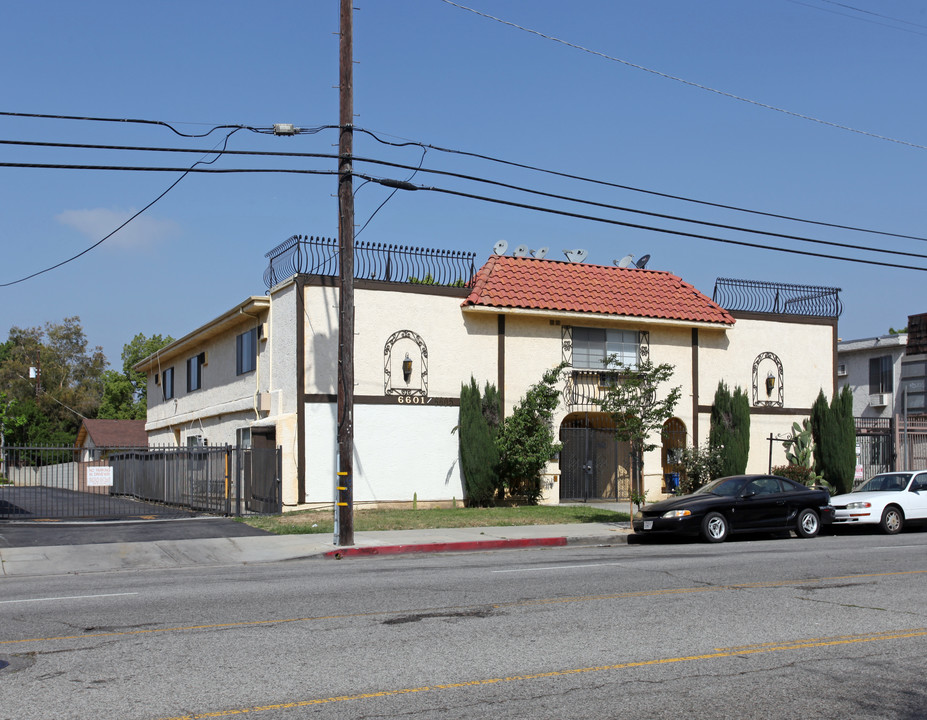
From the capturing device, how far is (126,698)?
624 cm

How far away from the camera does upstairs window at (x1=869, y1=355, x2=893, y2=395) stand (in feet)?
132

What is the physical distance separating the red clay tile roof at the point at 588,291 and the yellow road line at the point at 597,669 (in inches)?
680

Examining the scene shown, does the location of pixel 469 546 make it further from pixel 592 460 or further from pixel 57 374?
pixel 57 374

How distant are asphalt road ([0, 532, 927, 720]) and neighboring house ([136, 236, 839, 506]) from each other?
1012 cm

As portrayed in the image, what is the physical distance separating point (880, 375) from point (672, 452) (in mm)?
17372

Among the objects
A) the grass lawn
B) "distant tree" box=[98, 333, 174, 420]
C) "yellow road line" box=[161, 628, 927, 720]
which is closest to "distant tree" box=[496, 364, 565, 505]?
the grass lawn

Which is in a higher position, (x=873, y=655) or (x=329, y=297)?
(x=329, y=297)

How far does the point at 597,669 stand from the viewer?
7.01 m

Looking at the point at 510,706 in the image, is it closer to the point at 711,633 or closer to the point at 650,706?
the point at 650,706

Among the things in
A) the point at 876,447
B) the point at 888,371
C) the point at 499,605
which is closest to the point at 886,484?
the point at 876,447

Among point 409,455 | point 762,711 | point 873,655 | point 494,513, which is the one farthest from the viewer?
point 409,455

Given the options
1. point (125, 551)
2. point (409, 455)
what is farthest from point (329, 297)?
point (125, 551)

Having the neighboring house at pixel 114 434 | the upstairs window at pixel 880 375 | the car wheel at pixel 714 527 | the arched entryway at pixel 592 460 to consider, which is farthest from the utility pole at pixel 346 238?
the neighboring house at pixel 114 434

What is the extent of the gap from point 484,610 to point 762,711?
160 inches
